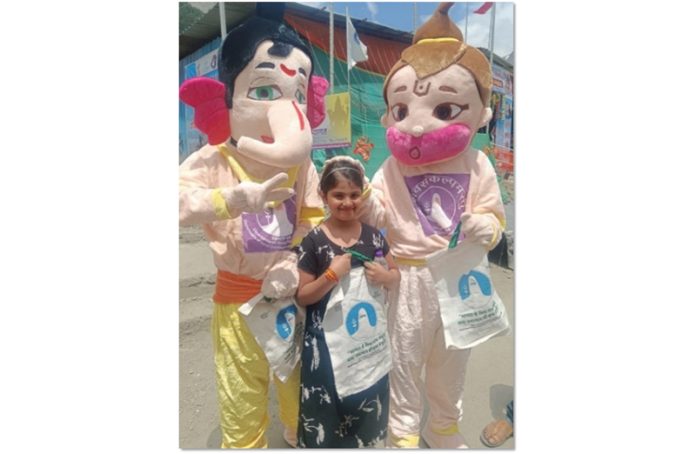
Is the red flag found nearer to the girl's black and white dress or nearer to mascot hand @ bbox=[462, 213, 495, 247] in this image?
mascot hand @ bbox=[462, 213, 495, 247]

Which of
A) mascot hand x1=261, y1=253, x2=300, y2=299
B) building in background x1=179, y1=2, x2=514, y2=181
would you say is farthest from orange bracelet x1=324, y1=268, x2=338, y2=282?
building in background x1=179, y1=2, x2=514, y2=181

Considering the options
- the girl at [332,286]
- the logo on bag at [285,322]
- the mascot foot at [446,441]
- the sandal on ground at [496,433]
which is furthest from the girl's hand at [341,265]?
the sandal on ground at [496,433]

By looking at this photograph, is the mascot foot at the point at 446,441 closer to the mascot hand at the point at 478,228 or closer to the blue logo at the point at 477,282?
the blue logo at the point at 477,282

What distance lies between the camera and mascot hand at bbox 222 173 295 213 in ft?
4.31

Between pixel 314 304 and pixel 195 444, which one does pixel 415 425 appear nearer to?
pixel 314 304

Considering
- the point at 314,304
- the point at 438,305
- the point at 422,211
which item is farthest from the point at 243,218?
the point at 438,305

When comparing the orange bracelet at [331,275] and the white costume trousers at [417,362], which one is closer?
the orange bracelet at [331,275]

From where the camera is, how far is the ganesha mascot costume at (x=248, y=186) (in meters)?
1.40

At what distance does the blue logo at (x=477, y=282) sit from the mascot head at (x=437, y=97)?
1.64ft

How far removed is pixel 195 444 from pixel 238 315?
0.74 meters

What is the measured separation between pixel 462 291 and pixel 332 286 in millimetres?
578

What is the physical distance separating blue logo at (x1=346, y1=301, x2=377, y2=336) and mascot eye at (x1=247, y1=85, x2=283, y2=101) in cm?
83

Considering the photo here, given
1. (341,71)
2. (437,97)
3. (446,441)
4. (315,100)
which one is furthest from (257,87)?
(446,441)

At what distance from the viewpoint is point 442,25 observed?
1.66m
